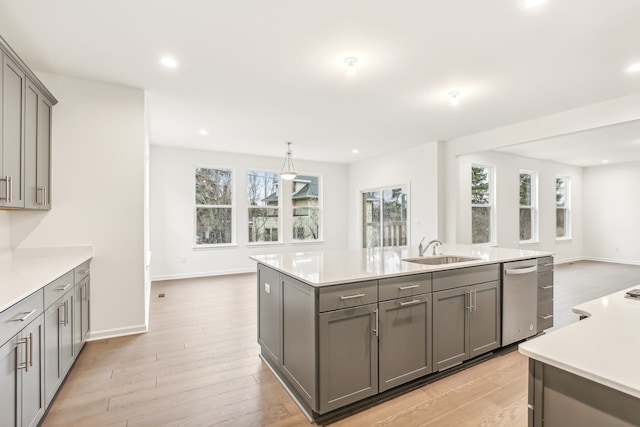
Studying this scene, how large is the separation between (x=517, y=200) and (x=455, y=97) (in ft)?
15.5

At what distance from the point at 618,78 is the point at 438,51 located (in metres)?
2.16

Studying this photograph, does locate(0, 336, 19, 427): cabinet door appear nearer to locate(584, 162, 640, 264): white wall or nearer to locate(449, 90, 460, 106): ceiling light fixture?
locate(449, 90, 460, 106): ceiling light fixture

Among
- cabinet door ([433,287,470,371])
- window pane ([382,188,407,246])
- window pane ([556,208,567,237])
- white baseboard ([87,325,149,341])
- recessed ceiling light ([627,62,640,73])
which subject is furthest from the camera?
window pane ([556,208,567,237])

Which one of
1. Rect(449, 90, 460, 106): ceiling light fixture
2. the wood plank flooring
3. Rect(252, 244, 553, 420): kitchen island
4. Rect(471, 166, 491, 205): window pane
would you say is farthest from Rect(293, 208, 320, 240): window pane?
Rect(252, 244, 553, 420): kitchen island

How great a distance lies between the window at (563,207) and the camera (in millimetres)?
8641

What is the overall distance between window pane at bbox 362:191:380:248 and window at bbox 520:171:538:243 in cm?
350

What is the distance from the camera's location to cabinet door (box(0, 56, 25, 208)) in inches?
89.4

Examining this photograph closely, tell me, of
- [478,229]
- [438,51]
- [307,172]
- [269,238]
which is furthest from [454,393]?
[307,172]

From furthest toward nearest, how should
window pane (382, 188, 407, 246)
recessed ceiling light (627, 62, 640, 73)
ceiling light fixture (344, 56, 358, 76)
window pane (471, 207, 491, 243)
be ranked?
window pane (382, 188, 407, 246), window pane (471, 207, 491, 243), recessed ceiling light (627, 62, 640, 73), ceiling light fixture (344, 56, 358, 76)

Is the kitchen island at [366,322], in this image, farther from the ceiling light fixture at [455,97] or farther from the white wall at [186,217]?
the white wall at [186,217]

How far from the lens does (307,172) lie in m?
8.02

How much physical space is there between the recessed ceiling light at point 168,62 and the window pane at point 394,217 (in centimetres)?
519

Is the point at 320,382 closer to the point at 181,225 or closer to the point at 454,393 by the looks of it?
the point at 454,393

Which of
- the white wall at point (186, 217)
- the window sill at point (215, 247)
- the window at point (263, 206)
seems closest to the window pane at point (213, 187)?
the white wall at point (186, 217)
